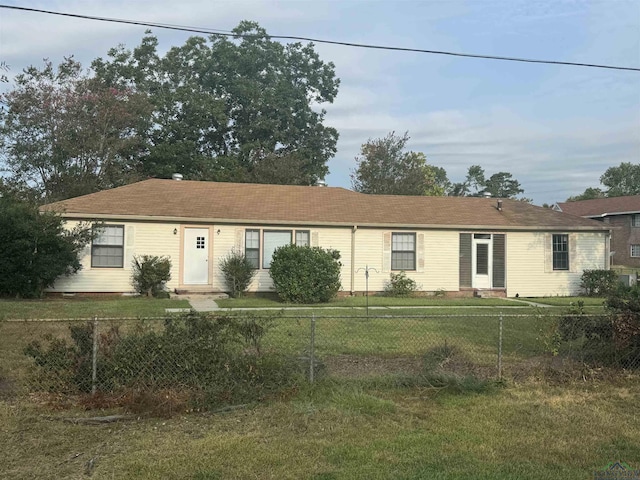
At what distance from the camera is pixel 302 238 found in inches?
711

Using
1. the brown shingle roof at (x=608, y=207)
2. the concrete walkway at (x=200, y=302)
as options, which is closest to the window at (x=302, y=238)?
the concrete walkway at (x=200, y=302)

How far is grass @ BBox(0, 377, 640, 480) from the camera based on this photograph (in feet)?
13.6

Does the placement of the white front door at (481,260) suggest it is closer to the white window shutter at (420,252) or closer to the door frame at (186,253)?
the white window shutter at (420,252)

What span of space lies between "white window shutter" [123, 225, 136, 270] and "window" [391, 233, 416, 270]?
8.51m

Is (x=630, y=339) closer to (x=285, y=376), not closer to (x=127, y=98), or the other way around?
(x=285, y=376)

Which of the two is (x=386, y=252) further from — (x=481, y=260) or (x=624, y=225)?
(x=624, y=225)

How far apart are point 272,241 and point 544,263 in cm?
987

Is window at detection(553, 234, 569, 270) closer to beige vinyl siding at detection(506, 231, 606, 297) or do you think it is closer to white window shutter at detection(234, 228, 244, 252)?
beige vinyl siding at detection(506, 231, 606, 297)

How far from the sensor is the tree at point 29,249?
14.6 meters

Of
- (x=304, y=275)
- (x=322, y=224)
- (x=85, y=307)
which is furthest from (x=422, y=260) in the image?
(x=85, y=307)

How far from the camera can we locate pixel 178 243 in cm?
1709

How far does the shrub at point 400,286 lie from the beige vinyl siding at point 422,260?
17 cm

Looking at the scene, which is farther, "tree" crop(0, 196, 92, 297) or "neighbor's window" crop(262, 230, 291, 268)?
"neighbor's window" crop(262, 230, 291, 268)

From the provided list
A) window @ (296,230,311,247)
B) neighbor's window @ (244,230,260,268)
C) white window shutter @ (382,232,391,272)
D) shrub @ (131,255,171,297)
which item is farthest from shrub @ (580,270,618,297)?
shrub @ (131,255,171,297)
